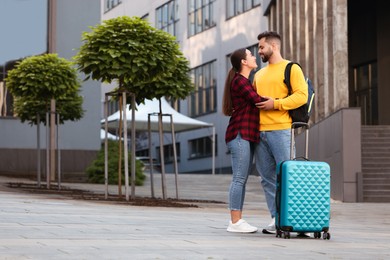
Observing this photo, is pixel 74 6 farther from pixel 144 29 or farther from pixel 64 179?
pixel 144 29

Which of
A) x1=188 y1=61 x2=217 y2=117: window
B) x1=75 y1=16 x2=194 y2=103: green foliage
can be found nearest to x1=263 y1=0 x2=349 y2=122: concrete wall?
x1=75 y1=16 x2=194 y2=103: green foliage

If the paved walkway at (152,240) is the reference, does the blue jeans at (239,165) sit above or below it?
above

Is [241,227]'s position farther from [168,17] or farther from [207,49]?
[168,17]

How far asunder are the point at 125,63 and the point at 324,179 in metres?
9.77

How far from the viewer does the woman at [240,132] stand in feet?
31.6

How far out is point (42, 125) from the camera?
35.2 metres

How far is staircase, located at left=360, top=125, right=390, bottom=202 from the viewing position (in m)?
24.2

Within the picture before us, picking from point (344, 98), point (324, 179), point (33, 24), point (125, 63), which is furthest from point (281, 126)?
point (33, 24)

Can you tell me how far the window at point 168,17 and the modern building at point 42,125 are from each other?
28.7 m

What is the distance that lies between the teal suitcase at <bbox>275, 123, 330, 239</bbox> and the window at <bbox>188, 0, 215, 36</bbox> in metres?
50.0

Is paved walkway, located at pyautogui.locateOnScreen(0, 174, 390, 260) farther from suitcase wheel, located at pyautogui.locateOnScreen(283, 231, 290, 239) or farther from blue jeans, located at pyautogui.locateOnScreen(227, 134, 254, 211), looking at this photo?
blue jeans, located at pyautogui.locateOnScreen(227, 134, 254, 211)

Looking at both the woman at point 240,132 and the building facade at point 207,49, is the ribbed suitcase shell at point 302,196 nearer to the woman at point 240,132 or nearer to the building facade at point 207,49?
the woman at point 240,132

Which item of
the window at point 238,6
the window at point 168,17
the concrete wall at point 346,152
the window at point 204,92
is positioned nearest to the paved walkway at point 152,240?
the concrete wall at point 346,152

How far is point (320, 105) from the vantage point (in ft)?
98.2
